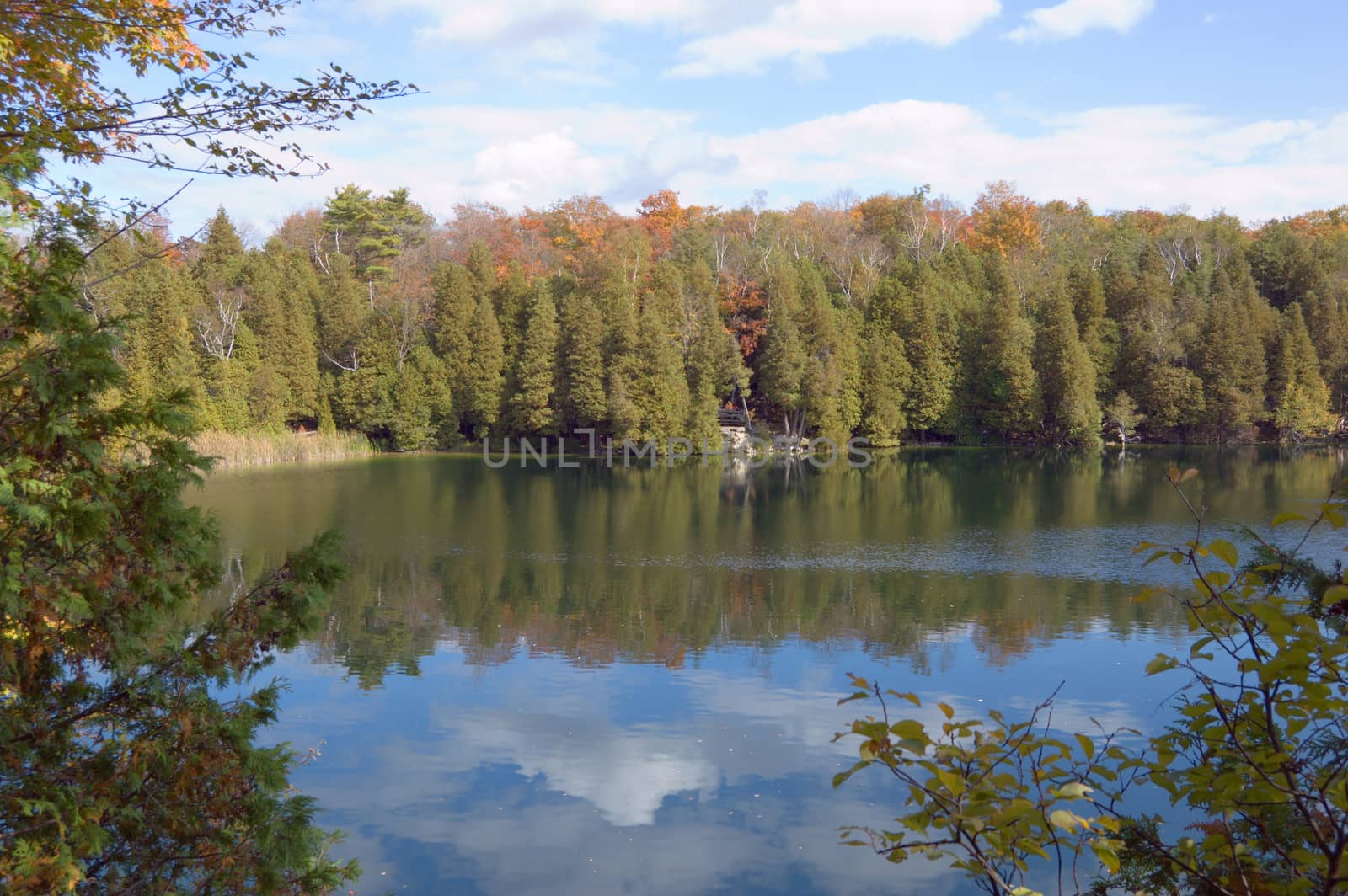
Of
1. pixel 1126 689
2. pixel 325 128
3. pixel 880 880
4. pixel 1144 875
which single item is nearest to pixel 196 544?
pixel 325 128

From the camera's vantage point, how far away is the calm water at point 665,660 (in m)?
6.70

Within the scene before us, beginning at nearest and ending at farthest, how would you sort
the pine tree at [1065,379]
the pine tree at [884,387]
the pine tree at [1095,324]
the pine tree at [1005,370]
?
1. the pine tree at [1065,379]
2. the pine tree at [1005,370]
3. the pine tree at [884,387]
4. the pine tree at [1095,324]

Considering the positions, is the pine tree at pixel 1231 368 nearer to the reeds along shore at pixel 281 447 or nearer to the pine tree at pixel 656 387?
the pine tree at pixel 656 387

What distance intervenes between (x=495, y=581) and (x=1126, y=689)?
8.30 metres

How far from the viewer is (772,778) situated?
301 inches

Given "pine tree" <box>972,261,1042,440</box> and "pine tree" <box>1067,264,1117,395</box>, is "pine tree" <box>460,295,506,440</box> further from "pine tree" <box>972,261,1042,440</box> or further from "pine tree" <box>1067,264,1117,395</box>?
"pine tree" <box>1067,264,1117,395</box>

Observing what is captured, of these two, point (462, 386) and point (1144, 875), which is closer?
point (1144, 875)

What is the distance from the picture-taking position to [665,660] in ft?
35.5

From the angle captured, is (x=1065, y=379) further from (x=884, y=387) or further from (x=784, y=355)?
(x=784, y=355)

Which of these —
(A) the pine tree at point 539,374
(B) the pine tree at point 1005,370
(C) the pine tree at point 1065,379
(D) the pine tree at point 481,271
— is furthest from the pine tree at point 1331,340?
(D) the pine tree at point 481,271

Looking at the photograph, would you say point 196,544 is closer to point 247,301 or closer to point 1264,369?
point 247,301

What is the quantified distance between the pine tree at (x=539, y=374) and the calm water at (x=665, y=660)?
15139 millimetres

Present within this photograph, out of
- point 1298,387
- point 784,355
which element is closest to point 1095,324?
point 1298,387

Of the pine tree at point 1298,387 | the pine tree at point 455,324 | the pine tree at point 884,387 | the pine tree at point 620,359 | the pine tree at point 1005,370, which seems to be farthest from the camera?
the pine tree at point 884,387
